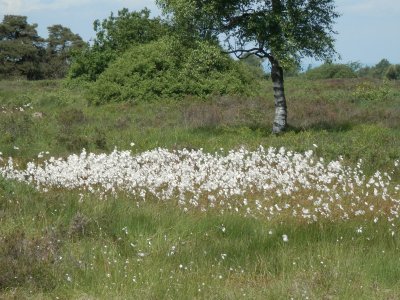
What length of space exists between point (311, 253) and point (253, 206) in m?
2.48

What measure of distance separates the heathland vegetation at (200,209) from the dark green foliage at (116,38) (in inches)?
510

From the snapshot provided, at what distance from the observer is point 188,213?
27.8 ft

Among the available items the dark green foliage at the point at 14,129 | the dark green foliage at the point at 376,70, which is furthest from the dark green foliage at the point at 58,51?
the dark green foliage at the point at 14,129

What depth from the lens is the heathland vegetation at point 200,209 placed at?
19.2 ft

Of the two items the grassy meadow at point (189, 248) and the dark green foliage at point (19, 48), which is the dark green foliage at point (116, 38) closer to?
the grassy meadow at point (189, 248)

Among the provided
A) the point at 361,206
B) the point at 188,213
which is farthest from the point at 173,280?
the point at 361,206

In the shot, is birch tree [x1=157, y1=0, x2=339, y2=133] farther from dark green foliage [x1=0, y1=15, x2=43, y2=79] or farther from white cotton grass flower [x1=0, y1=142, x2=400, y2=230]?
dark green foliage [x1=0, y1=15, x2=43, y2=79]

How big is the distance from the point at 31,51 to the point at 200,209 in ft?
216

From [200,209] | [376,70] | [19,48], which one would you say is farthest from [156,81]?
[376,70]

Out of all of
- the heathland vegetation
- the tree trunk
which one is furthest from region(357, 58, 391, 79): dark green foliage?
the heathland vegetation

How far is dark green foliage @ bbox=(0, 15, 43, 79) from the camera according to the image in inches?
2673

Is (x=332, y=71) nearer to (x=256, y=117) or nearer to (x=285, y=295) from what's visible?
(x=256, y=117)

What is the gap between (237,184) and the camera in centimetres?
1020

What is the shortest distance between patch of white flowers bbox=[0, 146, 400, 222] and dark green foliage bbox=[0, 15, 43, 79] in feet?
192
